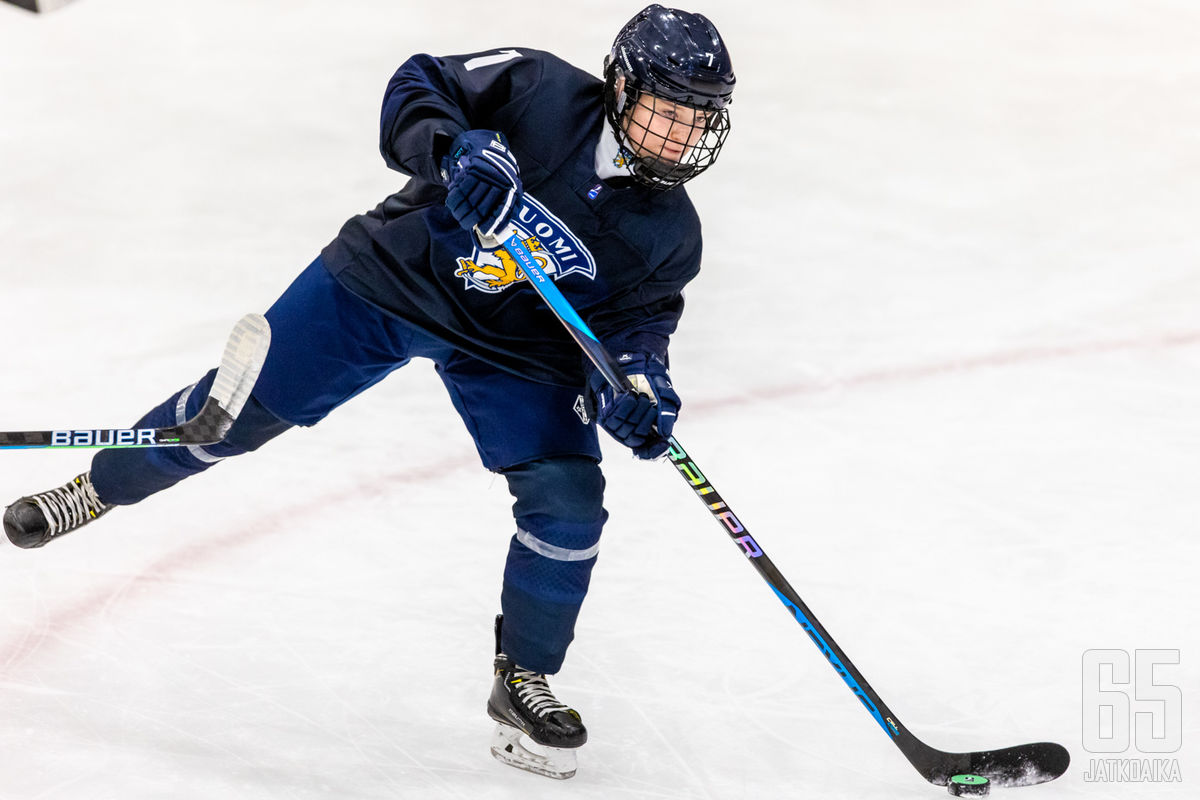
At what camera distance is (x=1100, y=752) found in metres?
2.52

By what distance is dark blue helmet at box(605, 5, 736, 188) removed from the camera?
2.26m

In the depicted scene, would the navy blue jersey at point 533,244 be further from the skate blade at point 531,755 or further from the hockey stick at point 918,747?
the skate blade at point 531,755

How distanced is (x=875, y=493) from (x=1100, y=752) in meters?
0.91

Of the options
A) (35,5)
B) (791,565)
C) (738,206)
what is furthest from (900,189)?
(35,5)

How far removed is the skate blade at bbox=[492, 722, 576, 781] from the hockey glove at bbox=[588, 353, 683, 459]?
549 millimetres

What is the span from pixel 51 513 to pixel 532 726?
3.41 feet

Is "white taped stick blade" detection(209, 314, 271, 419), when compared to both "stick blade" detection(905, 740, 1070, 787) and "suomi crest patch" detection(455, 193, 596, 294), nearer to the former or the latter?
"suomi crest patch" detection(455, 193, 596, 294)

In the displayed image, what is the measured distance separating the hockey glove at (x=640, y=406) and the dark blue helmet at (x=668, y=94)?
317 mm

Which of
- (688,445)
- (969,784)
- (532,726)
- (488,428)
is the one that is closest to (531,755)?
(532,726)

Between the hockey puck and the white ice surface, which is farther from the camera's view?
the white ice surface

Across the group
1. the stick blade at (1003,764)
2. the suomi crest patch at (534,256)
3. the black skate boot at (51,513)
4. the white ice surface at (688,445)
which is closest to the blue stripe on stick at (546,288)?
the suomi crest patch at (534,256)

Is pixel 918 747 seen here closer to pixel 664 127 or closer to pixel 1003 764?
pixel 1003 764

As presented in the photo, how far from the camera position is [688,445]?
3.51 meters
